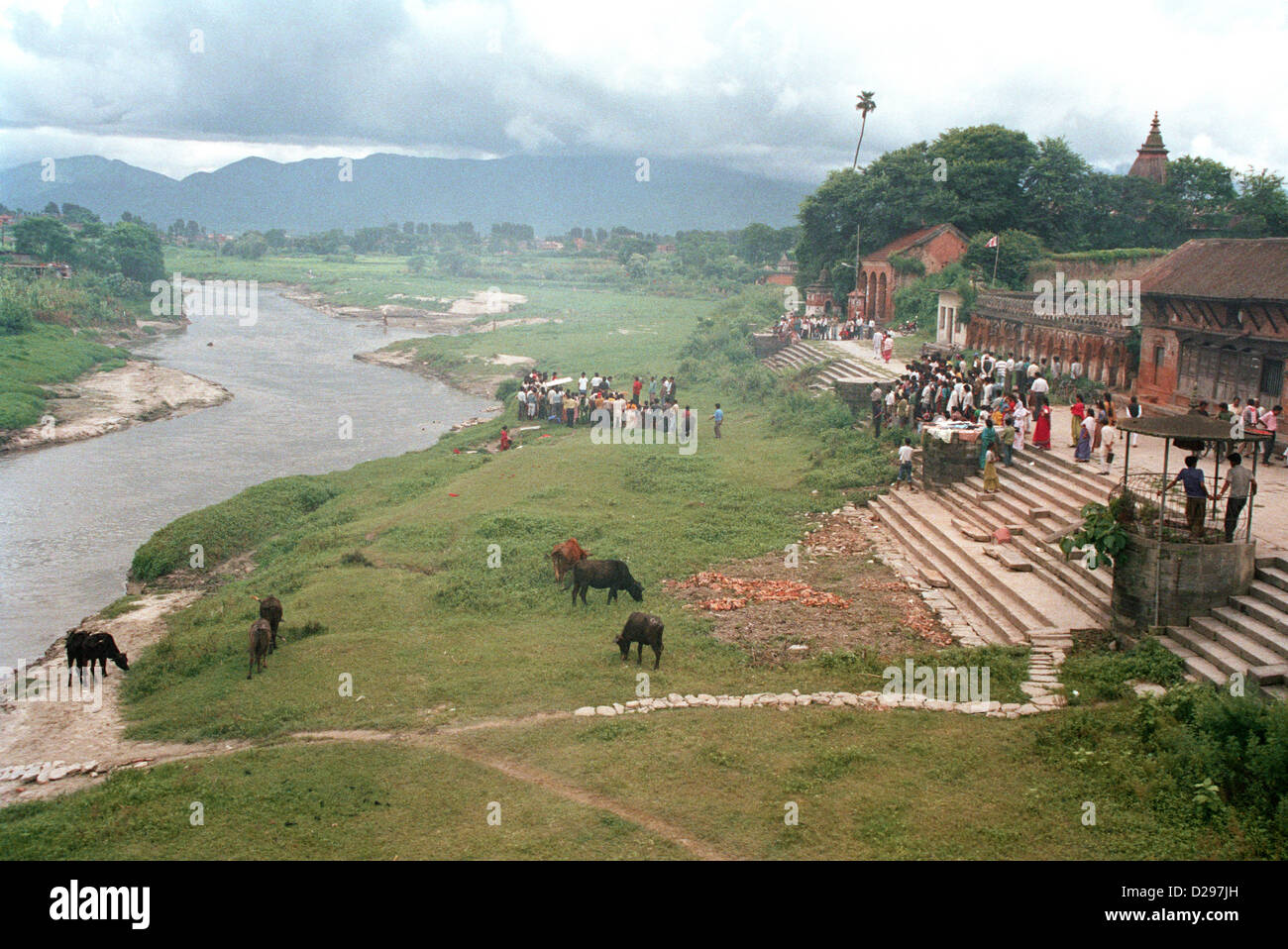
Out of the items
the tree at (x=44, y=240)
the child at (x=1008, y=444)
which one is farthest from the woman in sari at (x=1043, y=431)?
the tree at (x=44, y=240)

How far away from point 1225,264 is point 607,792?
2165 cm

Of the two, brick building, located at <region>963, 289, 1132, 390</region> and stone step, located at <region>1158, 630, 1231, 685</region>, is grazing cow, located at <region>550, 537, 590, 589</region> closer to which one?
stone step, located at <region>1158, 630, 1231, 685</region>

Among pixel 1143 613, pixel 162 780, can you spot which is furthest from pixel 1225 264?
pixel 162 780

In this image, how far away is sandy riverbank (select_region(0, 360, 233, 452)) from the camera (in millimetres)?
40562

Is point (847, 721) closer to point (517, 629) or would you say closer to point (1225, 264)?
point (517, 629)

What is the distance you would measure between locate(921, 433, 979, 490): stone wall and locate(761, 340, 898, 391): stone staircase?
11.0 m

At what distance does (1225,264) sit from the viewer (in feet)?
79.4

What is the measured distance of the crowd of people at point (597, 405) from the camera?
110 ft

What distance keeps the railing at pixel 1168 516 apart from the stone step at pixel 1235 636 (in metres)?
1.01

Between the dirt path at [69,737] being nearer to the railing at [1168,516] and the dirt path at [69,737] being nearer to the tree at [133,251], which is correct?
the railing at [1168,516]

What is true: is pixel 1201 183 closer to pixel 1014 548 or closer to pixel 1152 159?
pixel 1152 159

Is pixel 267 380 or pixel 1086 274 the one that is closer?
pixel 1086 274

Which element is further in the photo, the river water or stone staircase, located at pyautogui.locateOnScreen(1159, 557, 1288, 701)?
the river water

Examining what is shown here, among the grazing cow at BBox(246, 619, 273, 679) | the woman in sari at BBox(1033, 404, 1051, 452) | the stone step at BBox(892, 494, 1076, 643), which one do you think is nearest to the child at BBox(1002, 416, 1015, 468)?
the woman in sari at BBox(1033, 404, 1051, 452)
